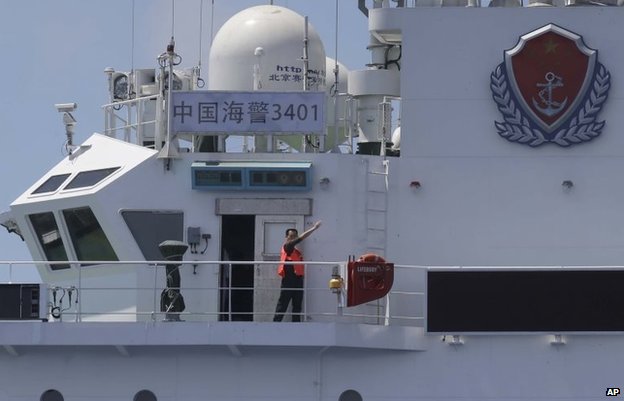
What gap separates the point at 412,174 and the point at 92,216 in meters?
5.05

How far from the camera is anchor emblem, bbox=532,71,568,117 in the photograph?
27.8 meters

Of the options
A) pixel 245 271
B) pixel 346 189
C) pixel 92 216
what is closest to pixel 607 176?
pixel 346 189

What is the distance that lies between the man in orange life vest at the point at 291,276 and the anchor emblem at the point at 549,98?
402 cm

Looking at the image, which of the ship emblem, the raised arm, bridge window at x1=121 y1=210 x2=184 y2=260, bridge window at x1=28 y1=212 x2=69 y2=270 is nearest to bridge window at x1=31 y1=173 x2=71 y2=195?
bridge window at x1=28 y1=212 x2=69 y2=270

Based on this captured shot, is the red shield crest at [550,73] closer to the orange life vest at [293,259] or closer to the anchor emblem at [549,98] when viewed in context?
the anchor emblem at [549,98]

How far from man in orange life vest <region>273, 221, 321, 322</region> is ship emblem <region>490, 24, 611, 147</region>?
12.0 ft

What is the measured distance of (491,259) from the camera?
91.4 ft

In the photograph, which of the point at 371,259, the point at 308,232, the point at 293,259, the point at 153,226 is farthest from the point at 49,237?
the point at 371,259

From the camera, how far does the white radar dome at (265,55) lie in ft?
95.2

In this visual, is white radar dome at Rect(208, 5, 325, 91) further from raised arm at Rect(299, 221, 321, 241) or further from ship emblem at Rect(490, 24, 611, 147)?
ship emblem at Rect(490, 24, 611, 147)

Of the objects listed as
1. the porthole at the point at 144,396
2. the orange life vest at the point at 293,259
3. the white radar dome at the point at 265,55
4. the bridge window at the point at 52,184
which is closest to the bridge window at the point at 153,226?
the bridge window at the point at 52,184

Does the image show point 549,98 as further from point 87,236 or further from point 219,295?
point 87,236

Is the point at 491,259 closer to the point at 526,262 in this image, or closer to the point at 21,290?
the point at 526,262

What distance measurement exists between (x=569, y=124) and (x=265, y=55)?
5.02m
